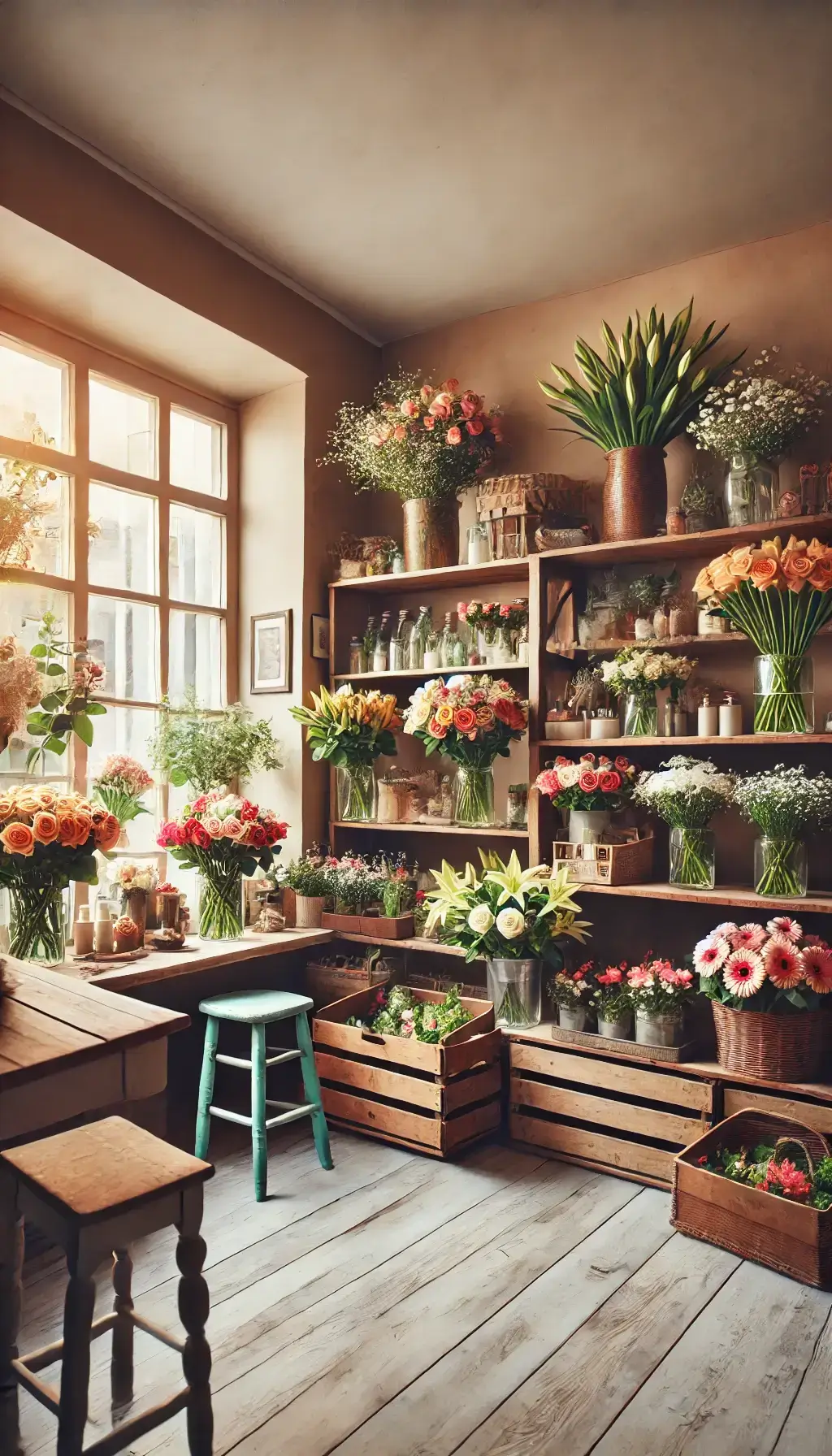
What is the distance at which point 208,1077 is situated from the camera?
3230 millimetres

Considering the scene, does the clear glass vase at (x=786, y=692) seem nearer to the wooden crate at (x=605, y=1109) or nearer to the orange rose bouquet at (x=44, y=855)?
the wooden crate at (x=605, y=1109)

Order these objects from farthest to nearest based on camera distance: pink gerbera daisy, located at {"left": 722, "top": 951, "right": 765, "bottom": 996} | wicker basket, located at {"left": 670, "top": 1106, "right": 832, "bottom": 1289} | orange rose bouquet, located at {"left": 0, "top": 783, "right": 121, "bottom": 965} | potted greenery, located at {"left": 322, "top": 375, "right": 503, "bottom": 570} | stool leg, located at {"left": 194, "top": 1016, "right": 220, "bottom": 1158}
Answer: potted greenery, located at {"left": 322, "top": 375, "right": 503, "bottom": 570}
stool leg, located at {"left": 194, "top": 1016, "right": 220, "bottom": 1158}
pink gerbera daisy, located at {"left": 722, "top": 951, "right": 765, "bottom": 996}
orange rose bouquet, located at {"left": 0, "top": 783, "right": 121, "bottom": 965}
wicker basket, located at {"left": 670, "top": 1106, "right": 832, "bottom": 1289}

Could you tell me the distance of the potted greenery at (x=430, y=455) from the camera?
12.5 ft

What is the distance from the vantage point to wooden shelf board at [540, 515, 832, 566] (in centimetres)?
312

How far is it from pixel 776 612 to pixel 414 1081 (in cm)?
192

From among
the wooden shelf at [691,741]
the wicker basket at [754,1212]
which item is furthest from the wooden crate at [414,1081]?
the wooden shelf at [691,741]

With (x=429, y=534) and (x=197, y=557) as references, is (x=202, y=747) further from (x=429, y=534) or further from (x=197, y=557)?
(x=429, y=534)

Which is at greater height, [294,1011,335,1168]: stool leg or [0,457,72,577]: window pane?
[0,457,72,577]: window pane

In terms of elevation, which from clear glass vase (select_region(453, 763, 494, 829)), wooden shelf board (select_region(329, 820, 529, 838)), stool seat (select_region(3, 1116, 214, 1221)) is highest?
clear glass vase (select_region(453, 763, 494, 829))

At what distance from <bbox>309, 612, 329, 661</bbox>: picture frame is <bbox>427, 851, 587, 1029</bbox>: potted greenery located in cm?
117

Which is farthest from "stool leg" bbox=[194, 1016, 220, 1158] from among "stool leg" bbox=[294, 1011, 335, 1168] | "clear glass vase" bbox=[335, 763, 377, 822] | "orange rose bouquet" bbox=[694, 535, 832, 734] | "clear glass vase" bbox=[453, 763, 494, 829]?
"orange rose bouquet" bbox=[694, 535, 832, 734]

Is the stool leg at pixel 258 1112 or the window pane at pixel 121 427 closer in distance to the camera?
the stool leg at pixel 258 1112

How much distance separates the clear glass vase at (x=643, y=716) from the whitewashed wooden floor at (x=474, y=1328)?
1468mm

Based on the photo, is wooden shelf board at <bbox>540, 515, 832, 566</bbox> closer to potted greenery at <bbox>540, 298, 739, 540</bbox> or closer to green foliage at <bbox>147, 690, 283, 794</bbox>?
potted greenery at <bbox>540, 298, 739, 540</bbox>
